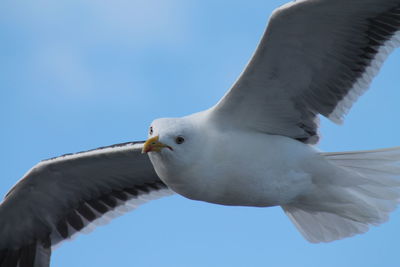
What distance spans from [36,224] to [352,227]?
134 inches

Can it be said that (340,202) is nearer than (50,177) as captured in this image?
Yes

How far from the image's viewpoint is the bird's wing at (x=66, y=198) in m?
7.87

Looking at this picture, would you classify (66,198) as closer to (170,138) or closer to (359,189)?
(170,138)

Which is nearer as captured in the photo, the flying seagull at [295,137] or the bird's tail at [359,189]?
the flying seagull at [295,137]

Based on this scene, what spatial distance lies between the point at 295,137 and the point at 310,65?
661mm

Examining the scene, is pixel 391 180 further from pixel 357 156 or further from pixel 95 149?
pixel 95 149

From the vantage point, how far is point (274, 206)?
22.5 ft

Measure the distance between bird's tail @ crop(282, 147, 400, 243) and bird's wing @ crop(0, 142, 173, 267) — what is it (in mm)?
1779

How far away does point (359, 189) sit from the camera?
6.95 meters

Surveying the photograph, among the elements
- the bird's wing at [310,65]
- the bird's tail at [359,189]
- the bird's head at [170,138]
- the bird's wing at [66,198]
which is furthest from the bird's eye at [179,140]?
the bird's wing at [66,198]

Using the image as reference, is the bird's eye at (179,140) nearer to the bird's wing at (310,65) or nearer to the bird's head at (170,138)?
the bird's head at (170,138)

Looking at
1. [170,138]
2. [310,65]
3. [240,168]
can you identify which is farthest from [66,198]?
[310,65]

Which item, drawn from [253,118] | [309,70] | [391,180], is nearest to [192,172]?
[253,118]

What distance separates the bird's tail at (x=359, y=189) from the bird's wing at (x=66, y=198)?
178cm
